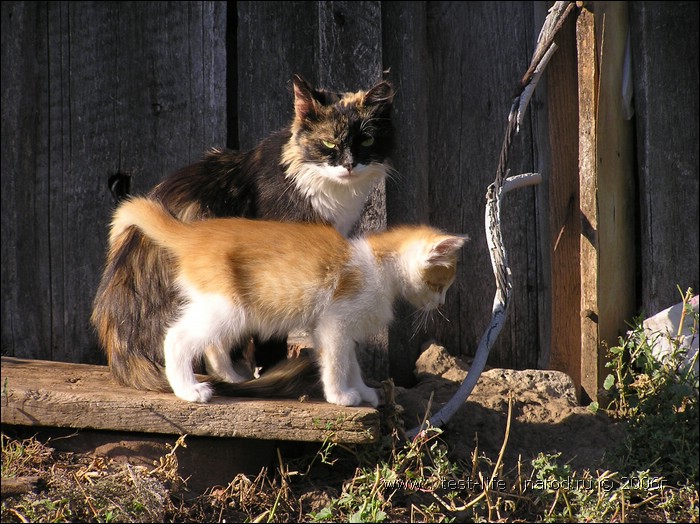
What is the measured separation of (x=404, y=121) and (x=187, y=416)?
6.77 ft

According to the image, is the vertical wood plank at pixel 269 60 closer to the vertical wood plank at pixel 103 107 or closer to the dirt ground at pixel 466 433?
the vertical wood plank at pixel 103 107

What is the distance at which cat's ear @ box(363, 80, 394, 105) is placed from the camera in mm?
3895

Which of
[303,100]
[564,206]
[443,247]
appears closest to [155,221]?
[303,100]

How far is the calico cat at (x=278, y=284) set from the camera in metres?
3.26

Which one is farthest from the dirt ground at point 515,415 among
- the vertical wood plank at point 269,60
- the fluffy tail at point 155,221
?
the vertical wood plank at point 269,60

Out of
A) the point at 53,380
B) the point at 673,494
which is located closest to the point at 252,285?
the point at 53,380

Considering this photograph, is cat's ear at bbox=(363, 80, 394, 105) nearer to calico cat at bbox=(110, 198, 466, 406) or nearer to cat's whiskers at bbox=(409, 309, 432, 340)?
calico cat at bbox=(110, 198, 466, 406)

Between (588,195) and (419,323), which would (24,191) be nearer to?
(419,323)

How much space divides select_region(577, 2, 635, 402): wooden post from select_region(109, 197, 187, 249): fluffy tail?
213cm

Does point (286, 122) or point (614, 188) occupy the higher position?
point (286, 122)

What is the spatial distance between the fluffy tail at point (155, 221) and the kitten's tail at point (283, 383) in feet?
2.17

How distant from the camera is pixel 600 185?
419 centimetres

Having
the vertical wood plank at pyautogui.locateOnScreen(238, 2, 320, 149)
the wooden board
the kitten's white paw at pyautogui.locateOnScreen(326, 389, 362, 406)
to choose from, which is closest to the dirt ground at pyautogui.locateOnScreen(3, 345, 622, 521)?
the wooden board

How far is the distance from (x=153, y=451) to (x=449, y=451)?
1330mm
